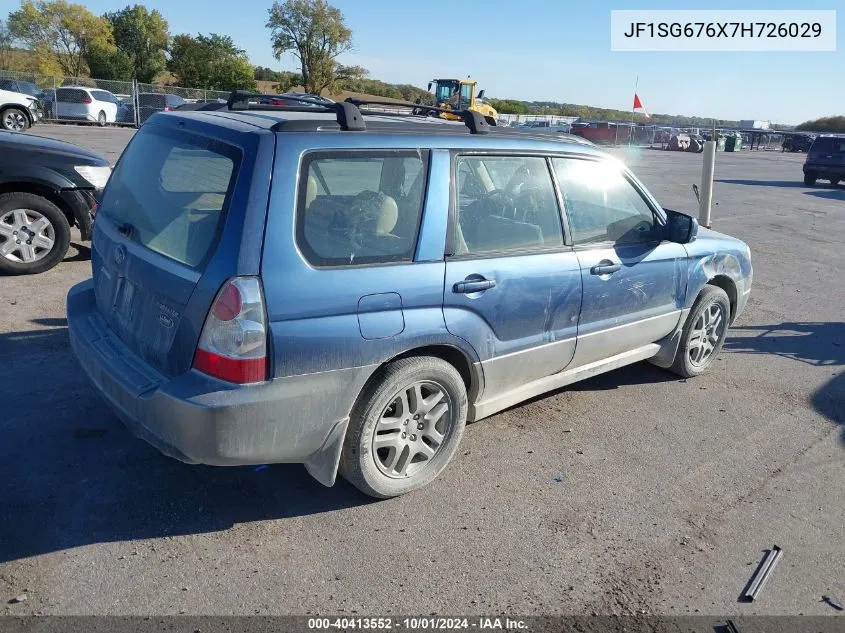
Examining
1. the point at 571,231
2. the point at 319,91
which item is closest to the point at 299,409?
the point at 571,231

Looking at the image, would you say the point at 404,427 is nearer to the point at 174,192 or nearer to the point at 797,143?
the point at 174,192

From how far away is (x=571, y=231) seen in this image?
4293mm

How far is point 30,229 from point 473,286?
196 inches

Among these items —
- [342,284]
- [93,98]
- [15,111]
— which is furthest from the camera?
[93,98]

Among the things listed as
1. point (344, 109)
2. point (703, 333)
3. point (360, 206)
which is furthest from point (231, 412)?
point (703, 333)

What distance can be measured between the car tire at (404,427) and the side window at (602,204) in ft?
4.22

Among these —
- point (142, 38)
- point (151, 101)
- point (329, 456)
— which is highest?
point (142, 38)

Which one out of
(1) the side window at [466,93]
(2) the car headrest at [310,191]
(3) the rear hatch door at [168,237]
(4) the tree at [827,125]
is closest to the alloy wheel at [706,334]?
(2) the car headrest at [310,191]

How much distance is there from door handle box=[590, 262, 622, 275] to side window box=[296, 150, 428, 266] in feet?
4.25

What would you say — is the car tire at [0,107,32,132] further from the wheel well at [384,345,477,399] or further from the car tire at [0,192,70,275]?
the wheel well at [384,345,477,399]

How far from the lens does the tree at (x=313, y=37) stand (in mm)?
53750

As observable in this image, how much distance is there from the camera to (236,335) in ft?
9.71

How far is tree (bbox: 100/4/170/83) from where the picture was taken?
2185 inches

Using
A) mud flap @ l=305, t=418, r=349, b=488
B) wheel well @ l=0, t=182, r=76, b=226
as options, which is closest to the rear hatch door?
mud flap @ l=305, t=418, r=349, b=488
